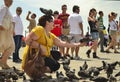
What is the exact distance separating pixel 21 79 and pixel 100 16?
29.8 ft

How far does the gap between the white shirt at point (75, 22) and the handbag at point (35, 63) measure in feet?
19.6

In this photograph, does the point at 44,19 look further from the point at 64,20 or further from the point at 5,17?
the point at 64,20

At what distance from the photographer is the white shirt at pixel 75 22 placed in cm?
1493

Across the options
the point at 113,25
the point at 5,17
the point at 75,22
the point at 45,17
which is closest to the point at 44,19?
the point at 45,17

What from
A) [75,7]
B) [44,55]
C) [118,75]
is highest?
[75,7]

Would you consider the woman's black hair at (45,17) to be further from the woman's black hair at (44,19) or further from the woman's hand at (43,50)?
the woman's hand at (43,50)

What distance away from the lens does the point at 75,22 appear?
14.9 meters

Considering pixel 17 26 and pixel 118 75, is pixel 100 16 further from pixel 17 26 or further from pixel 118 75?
pixel 118 75

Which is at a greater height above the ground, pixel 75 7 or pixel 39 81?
pixel 75 7

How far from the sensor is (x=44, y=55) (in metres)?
9.20

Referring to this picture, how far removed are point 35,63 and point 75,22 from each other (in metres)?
6.14

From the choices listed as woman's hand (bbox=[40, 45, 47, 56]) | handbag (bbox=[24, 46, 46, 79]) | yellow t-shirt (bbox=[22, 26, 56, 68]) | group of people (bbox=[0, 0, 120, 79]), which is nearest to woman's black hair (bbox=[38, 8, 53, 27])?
group of people (bbox=[0, 0, 120, 79])

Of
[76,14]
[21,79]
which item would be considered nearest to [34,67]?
[21,79]

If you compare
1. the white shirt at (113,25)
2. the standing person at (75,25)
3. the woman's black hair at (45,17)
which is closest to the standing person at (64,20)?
the standing person at (75,25)
